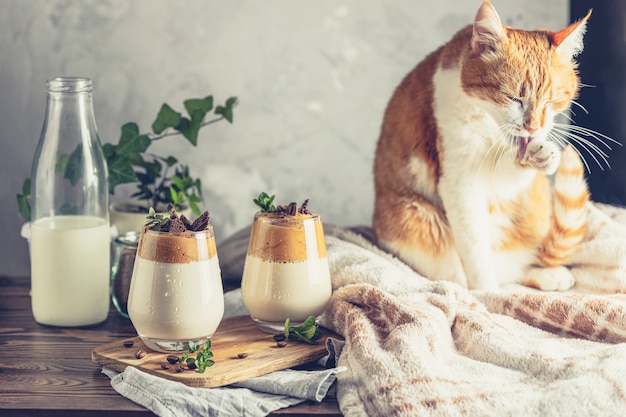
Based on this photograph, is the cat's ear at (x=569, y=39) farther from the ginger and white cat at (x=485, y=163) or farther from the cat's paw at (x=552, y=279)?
the cat's paw at (x=552, y=279)

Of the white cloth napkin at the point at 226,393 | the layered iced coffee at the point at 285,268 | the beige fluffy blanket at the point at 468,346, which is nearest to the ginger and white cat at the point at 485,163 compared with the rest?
the beige fluffy blanket at the point at 468,346

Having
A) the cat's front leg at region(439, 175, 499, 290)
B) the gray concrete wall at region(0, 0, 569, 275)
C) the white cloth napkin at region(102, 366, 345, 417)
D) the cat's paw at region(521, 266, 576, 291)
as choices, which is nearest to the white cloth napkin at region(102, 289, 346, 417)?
the white cloth napkin at region(102, 366, 345, 417)

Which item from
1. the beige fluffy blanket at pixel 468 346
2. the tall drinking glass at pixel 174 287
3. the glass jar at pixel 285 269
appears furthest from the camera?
the glass jar at pixel 285 269

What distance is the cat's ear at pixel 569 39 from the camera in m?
1.31

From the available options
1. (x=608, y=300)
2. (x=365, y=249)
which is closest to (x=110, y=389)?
(x=365, y=249)

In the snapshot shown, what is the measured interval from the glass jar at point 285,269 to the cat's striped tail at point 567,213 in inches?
22.0

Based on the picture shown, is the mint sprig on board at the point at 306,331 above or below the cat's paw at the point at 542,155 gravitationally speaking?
below

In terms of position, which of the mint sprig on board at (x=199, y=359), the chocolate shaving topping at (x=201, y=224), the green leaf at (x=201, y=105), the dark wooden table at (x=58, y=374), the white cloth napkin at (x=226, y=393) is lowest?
the dark wooden table at (x=58, y=374)

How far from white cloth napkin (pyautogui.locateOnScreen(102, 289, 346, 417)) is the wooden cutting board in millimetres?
14

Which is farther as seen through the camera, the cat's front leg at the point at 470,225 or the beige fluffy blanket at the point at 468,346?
the cat's front leg at the point at 470,225

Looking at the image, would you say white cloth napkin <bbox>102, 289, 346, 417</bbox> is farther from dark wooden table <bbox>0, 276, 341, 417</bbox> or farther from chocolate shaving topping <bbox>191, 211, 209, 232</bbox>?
chocolate shaving topping <bbox>191, 211, 209, 232</bbox>

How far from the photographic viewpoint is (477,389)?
3.27ft

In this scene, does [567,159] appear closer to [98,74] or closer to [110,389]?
[110,389]

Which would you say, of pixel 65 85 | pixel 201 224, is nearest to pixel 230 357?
pixel 201 224
